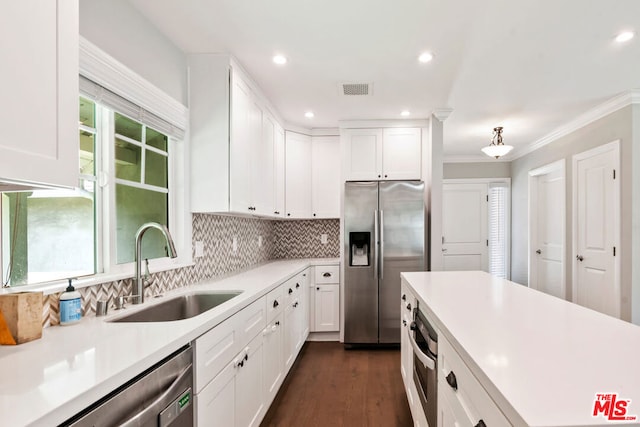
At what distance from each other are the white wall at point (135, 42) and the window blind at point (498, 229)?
5.72 m

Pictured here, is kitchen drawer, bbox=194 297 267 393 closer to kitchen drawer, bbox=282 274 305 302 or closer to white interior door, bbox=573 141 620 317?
kitchen drawer, bbox=282 274 305 302

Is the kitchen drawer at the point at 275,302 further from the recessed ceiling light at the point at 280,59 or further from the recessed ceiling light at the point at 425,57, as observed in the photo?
the recessed ceiling light at the point at 425,57

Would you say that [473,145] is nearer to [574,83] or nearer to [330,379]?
[574,83]

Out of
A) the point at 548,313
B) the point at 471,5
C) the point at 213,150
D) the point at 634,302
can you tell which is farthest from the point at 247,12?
the point at 634,302

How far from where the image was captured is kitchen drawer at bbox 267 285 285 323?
223 cm

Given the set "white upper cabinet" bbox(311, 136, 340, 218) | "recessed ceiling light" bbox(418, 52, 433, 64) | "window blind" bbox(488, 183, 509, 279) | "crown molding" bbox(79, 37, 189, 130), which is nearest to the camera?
"crown molding" bbox(79, 37, 189, 130)

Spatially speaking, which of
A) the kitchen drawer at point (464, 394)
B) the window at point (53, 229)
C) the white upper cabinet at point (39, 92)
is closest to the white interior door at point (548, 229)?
the kitchen drawer at point (464, 394)

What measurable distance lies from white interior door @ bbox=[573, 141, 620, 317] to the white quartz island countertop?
271 cm

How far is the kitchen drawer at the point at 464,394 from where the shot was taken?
30.3 inches

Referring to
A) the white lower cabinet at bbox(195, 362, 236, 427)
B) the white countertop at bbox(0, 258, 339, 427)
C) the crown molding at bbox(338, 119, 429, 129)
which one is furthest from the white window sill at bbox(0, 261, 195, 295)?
the crown molding at bbox(338, 119, 429, 129)

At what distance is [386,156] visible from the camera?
3.88m

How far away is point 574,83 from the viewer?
3.02 metres

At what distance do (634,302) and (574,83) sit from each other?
2.12 meters

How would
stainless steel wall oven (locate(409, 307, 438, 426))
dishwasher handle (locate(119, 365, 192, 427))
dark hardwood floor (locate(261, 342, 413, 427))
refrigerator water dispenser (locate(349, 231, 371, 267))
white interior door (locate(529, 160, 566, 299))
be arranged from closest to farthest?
dishwasher handle (locate(119, 365, 192, 427))
stainless steel wall oven (locate(409, 307, 438, 426))
dark hardwood floor (locate(261, 342, 413, 427))
refrigerator water dispenser (locate(349, 231, 371, 267))
white interior door (locate(529, 160, 566, 299))
